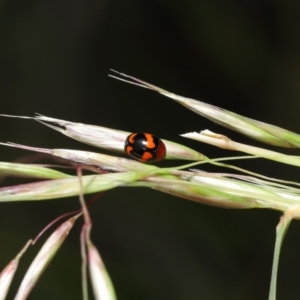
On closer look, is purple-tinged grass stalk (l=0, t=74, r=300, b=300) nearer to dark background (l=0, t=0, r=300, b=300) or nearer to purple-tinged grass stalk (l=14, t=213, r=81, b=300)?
purple-tinged grass stalk (l=14, t=213, r=81, b=300)

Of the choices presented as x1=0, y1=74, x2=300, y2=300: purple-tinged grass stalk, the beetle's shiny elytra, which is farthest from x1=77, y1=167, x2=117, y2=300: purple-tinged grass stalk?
the beetle's shiny elytra

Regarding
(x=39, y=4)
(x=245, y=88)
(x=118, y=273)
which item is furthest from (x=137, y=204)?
(x=39, y=4)

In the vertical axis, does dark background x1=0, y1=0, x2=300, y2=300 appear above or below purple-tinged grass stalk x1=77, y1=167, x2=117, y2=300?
above

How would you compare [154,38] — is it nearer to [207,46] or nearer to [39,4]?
[207,46]

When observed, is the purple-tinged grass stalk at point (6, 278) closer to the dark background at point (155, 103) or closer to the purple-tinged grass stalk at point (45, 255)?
the purple-tinged grass stalk at point (45, 255)

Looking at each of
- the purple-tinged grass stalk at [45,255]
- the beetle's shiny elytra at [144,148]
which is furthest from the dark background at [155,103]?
the purple-tinged grass stalk at [45,255]

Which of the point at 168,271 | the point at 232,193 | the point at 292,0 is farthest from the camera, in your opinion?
the point at 168,271
